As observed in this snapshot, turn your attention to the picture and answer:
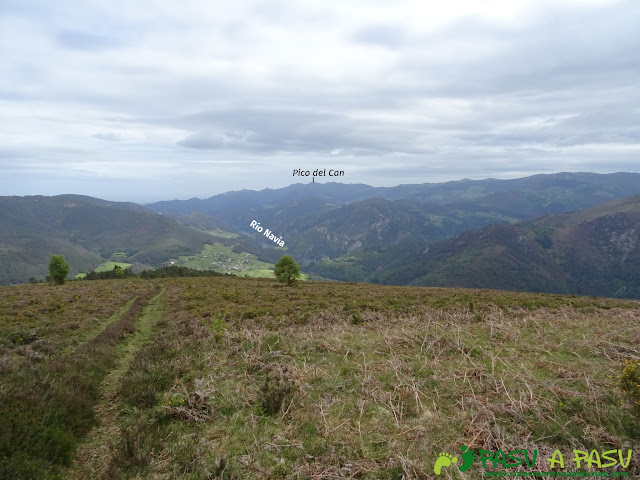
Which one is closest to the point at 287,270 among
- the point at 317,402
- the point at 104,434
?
the point at 317,402

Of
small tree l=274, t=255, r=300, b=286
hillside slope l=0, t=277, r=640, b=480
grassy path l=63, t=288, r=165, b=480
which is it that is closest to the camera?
hillside slope l=0, t=277, r=640, b=480

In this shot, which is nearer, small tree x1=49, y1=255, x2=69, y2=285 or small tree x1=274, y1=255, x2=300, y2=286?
small tree x1=274, y1=255, x2=300, y2=286

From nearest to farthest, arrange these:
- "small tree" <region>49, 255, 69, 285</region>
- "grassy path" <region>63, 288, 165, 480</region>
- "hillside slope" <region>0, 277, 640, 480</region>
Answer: "hillside slope" <region>0, 277, 640, 480</region> → "grassy path" <region>63, 288, 165, 480</region> → "small tree" <region>49, 255, 69, 285</region>

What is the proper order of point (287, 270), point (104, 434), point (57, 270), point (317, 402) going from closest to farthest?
point (104, 434), point (317, 402), point (287, 270), point (57, 270)

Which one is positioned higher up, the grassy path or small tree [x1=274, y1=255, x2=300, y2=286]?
the grassy path

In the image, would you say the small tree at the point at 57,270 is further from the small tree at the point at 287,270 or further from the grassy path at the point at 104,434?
the grassy path at the point at 104,434

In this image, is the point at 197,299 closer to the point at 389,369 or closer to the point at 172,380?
the point at 172,380

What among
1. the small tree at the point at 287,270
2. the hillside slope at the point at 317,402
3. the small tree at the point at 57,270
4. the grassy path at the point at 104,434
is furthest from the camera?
the small tree at the point at 57,270

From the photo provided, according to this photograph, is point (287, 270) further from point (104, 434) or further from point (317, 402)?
point (104, 434)

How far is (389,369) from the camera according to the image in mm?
9641

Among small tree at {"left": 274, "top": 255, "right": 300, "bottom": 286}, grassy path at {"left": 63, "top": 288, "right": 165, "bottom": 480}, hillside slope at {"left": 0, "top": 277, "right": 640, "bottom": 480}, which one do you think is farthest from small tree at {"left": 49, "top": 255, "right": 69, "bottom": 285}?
grassy path at {"left": 63, "top": 288, "right": 165, "bottom": 480}

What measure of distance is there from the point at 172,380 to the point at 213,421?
9.11 feet

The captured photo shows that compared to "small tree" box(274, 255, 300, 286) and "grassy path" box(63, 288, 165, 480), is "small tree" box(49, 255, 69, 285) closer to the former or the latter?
"small tree" box(274, 255, 300, 286)

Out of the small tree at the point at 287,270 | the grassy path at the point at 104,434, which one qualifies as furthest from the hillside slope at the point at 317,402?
the small tree at the point at 287,270
